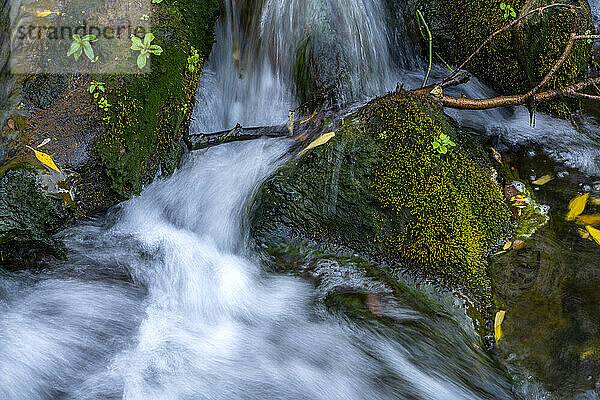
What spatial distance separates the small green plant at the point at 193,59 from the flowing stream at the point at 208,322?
2.55ft

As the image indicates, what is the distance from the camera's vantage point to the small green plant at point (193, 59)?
4.08 meters

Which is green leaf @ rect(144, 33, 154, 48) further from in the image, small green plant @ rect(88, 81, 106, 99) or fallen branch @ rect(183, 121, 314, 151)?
fallen branch @ rect(183, 121, 314, 151)

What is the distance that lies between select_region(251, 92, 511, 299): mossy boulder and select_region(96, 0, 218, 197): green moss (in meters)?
0.91

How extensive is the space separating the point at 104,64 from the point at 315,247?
207 centimetres

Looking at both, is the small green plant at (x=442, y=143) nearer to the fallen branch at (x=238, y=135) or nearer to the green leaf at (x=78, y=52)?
the fallen branch at (x=238, y=135)

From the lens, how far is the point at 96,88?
3545mm

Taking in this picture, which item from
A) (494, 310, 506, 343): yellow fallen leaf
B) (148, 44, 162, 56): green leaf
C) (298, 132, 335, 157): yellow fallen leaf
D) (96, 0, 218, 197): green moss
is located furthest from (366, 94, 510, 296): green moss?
(148, 44, 162, 56): green leaf

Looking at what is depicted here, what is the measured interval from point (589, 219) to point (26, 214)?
Result: 168 inches

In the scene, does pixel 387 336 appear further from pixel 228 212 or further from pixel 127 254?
pixel 127 254

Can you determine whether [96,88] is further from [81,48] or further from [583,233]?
[583,233]

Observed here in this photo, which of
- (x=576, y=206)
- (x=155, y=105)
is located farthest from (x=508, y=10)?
(x=155, y=105)

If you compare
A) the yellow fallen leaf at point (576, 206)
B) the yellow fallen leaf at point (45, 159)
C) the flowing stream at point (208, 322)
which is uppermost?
the yellow fallen leaf at point (45, 159)

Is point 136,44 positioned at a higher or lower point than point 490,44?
lower

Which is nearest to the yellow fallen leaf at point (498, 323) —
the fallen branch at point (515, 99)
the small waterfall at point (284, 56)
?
the fallen branch at point (515, 99)
